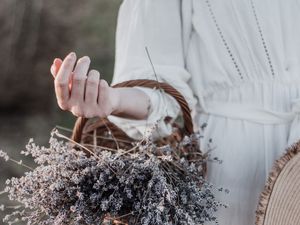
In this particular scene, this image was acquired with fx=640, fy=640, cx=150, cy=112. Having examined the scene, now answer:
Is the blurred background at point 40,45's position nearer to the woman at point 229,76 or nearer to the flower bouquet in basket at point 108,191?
the woman at point 229,76

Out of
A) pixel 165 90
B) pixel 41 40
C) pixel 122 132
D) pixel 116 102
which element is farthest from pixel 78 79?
pixel 41 40

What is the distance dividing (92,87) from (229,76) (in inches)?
13.9

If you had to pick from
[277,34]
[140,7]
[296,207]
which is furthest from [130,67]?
[296,207]

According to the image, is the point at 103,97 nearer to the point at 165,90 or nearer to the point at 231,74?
the point at 165,90

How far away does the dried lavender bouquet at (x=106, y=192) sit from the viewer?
2.96ft

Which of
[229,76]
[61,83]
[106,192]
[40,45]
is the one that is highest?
[40,45]

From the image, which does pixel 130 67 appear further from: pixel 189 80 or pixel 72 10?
pixel 72 10

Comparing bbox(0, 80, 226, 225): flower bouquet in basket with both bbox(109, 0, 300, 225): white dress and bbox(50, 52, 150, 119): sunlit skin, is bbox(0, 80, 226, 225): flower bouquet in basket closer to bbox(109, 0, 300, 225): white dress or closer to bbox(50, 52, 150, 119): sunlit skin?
bbox(50, 52, 150, 119): sunlit skin

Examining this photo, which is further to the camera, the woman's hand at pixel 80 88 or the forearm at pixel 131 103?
the forearm at pixel 131 103

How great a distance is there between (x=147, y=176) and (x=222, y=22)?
390 mm

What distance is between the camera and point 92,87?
934 mm

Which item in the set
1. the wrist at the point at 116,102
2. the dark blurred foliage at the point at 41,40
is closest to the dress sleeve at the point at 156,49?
the wrist at the point at 116,102

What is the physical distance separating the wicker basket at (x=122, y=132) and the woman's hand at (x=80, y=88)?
0.43 ft

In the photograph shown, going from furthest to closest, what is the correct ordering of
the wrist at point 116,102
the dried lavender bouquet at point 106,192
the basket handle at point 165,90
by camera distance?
1. the basket handle at point 165,90
2. the wrist at point 116,102
3. the dried lavender bouquet at point 106,192
